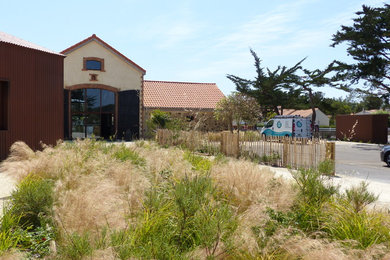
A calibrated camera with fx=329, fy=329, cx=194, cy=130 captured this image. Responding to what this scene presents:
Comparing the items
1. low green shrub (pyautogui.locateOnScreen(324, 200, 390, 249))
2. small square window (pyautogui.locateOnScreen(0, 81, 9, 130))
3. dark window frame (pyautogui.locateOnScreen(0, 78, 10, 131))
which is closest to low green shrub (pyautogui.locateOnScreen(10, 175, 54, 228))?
low green shrub (pyautogui.locateOnScreen(324, 200, 390, 249))

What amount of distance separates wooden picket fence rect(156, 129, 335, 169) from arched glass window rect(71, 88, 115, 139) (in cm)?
983

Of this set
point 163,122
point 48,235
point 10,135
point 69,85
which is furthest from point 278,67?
point 48,235

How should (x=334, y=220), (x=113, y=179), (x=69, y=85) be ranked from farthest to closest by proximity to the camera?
(x=69, y=85) < (x=113, y=179) < (x=334, y=220)

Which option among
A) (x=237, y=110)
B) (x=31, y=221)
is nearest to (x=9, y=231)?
(x=31, y=221)

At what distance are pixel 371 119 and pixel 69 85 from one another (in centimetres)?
2452

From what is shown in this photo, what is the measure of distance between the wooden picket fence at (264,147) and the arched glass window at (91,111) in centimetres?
983

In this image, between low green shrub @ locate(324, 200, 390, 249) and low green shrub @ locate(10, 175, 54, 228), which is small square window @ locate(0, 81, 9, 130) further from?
low green shrub @ locate(324, 200, 390, 249)

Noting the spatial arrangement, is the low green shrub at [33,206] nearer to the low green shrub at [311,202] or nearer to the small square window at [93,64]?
the low green shrub at [311,202]

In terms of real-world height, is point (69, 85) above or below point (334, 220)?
above

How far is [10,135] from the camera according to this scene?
12.9 meters

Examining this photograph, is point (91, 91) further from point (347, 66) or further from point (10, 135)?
point (347, 66)

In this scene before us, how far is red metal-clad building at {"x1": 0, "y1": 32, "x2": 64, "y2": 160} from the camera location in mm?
12859

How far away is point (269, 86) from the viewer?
35.8 m

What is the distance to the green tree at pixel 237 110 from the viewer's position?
28719mm
